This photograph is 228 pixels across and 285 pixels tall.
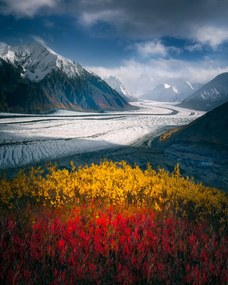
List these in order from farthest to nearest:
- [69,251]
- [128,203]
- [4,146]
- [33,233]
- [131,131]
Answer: [131,131], [4,146], [128,203], [33,233], [69,251]

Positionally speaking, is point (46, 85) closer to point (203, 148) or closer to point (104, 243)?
point (203, 148)

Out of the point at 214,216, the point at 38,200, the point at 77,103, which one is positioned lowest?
the point at 214,216

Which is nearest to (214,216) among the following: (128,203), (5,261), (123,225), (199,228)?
(199,228)

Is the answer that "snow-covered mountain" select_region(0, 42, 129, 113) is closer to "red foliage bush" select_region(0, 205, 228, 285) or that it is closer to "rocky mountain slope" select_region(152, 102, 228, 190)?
"rocky mountain slope" select_region(152, 102, 228, 190)

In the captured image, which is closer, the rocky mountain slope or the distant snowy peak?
the rocky mountain slope

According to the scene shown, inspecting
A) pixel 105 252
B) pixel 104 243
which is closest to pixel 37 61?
pixel 104 243

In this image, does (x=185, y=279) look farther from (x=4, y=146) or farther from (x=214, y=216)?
(x=4, y=146)

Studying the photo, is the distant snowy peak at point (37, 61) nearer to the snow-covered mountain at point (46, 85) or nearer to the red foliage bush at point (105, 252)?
the snow-covered mountain at point (46, 85)

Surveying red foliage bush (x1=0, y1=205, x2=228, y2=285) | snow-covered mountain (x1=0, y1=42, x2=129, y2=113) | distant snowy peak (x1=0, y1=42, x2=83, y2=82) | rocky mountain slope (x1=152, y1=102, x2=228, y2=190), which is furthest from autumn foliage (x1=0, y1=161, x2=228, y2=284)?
distant snowy peak (x1=0, y1=42, x2=83, y2=82)
